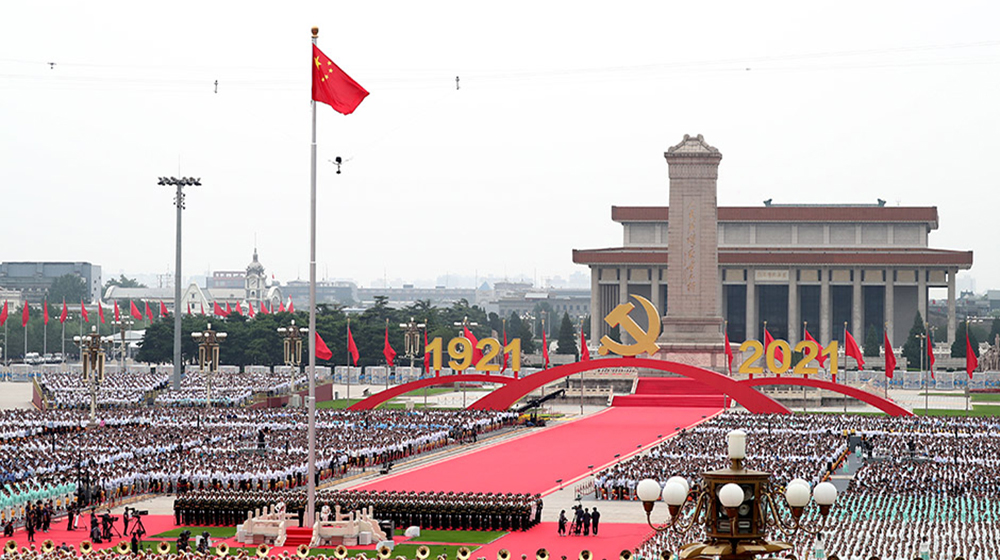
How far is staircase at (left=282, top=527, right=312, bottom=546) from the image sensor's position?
28.7 meters

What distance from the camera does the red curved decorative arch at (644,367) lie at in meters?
60.5

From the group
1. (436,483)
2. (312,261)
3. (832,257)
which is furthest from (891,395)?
(312,261)

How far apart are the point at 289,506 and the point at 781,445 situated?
18.4 m

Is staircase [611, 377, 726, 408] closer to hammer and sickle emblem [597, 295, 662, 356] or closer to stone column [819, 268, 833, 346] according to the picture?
hammer and sickle emblem [597, 295, 662, 356]

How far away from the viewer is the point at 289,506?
32.0 metres

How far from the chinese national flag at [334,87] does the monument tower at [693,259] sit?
58.5m

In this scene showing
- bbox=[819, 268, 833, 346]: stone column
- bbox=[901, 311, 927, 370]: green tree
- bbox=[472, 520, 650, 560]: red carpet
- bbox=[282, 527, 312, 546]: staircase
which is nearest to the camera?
bbox=[472, 520, 650, 560]: red carpet

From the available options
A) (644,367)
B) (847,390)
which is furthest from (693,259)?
(644,367)

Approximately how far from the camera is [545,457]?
1829 inches

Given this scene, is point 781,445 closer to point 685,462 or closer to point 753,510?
point 685,462

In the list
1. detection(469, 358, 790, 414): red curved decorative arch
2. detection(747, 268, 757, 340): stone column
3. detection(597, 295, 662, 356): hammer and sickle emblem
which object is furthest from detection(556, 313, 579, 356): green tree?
detection(469, 358, 790, 414): red curved decorative arch

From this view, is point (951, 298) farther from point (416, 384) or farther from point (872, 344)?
point (416, 384)

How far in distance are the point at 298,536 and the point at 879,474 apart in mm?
17774

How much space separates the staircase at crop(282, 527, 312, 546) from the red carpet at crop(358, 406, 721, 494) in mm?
9277
